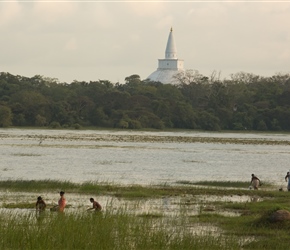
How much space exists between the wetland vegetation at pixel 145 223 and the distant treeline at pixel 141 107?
72.2m

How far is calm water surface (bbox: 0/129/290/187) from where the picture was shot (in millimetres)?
46750

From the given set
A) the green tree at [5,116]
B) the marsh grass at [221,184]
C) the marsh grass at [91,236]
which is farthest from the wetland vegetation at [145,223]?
the green tree at [5,116]

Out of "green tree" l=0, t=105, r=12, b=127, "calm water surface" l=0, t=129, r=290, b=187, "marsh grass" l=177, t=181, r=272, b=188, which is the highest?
"green tree" l=0, t=105, r=12, b=127

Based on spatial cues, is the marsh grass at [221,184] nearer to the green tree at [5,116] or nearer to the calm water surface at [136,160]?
the calm water surface at [136,160]

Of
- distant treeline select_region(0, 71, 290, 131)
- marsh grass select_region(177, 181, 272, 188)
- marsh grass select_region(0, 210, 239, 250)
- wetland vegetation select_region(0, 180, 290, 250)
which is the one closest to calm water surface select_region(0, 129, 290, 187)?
marsh grass select_region(177, 181, 272, 188)

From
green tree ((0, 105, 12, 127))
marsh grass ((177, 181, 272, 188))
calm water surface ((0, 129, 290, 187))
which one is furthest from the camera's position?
green tree ((0, 105, 12, 127))

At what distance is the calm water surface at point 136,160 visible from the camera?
153ft

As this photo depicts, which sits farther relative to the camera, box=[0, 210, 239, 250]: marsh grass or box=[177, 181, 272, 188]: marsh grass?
box=[177, 181, 272, 188]: marsh grass

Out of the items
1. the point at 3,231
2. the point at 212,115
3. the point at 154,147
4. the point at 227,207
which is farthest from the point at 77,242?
the point at 212,115

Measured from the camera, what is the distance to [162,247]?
19984 millimetres

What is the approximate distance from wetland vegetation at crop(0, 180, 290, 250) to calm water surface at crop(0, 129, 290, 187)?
270 inches

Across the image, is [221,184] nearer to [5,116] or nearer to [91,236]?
[91,236]

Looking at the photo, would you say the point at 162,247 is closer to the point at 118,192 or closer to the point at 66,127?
the point at 118,192

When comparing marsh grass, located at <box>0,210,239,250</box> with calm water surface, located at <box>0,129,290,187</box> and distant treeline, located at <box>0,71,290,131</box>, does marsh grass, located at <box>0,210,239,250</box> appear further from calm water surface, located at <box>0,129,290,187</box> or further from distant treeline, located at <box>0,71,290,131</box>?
distant treeline, located at <box>0,71,290,131</box>
